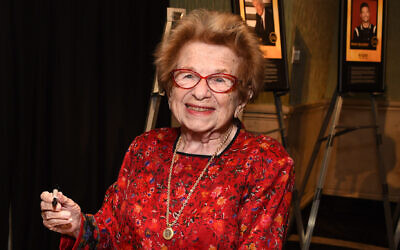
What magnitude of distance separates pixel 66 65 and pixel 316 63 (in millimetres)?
2971

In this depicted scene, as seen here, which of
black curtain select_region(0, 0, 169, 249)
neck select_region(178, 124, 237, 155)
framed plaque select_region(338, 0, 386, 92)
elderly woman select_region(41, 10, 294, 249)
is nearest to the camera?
elderly woman select_region(41, 10, 294, 249)

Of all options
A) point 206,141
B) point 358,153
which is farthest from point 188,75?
point 358,153

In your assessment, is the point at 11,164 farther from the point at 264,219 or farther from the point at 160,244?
the point at 264,219

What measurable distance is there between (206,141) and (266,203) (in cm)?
30

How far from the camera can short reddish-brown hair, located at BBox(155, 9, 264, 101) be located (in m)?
1.53

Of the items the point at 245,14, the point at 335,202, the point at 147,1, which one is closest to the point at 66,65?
the point at 147,1

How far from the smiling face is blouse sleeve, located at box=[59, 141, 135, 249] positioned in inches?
10.8

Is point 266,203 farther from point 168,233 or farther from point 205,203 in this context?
point 168,233

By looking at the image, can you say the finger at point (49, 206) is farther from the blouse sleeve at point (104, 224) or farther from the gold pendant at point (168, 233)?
the gold pendant at point (168, 233)

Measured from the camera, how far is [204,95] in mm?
1522

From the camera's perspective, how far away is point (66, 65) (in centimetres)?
241

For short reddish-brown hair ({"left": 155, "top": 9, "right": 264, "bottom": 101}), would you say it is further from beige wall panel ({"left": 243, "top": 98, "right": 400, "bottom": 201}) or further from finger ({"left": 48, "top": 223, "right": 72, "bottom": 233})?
beige wall panel ({"left": 243, "top": 98, "right": 400, "bottom": 201})

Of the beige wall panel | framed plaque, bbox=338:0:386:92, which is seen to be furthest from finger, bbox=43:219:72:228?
the beige wall panel

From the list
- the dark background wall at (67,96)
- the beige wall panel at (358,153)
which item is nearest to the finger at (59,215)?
the dark background wall at (67,96)
